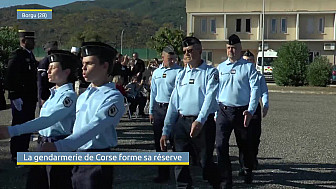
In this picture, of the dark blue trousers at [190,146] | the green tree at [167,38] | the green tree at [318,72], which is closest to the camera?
the dark blue trousers at [190,146]

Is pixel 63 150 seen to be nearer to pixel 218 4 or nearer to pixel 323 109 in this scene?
pixel 323 109

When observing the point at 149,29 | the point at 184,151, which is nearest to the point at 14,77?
the point at 184,151

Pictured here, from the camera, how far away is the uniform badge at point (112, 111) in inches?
143

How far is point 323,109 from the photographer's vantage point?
64.8 ft

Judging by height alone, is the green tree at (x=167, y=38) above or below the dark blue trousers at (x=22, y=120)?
above

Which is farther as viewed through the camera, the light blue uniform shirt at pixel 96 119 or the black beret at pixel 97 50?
the black beret at pixel 97 50

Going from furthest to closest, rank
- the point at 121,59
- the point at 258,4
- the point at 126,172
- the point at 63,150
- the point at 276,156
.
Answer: the point at 258,4, the point at 121,59, the point at 276,156, the point at 126,172, the point at 63,150

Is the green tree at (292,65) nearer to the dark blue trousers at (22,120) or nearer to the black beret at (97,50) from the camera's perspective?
the dark blue trousers at (22,120)

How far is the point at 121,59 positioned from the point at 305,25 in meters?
40.9

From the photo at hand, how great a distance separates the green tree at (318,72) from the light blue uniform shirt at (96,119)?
31027mm

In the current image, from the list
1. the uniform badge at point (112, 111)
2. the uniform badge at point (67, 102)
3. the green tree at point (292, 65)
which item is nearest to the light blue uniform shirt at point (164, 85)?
the uniform badge at point (67, 102)

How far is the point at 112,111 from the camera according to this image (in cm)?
366

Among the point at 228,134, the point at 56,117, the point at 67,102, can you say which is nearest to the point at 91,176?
the point at 56,117

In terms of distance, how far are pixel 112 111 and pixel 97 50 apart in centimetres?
46
